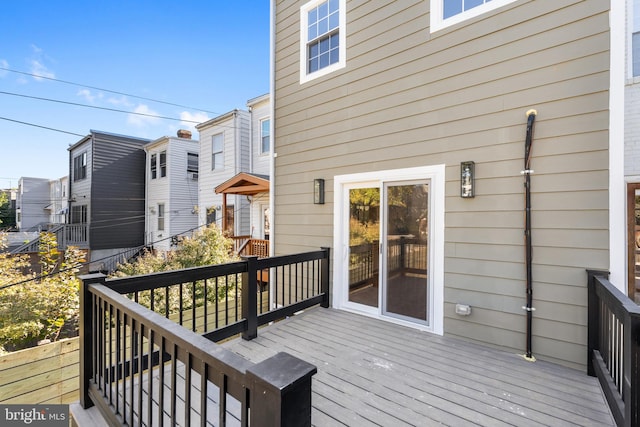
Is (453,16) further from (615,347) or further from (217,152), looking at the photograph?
(217,152)

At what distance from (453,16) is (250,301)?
151 inches

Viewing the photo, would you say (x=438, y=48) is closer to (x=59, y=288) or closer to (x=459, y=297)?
(x=459, y=297)

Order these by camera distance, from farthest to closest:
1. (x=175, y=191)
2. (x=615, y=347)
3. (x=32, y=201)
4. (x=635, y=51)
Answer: (x=32, y=201) → (x=175, y=191) → (x=635, y=51) → (x=615, y=347)

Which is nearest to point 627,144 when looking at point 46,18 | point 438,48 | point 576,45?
point 576,45

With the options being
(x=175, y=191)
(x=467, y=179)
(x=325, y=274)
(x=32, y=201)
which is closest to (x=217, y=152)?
(x=175, y=191)

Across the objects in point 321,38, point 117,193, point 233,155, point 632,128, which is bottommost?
point 117,193

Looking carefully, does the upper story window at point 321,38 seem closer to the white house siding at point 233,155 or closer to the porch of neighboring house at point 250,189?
the porch of neighboring house at point 250,189

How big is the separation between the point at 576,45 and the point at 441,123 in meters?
1.23

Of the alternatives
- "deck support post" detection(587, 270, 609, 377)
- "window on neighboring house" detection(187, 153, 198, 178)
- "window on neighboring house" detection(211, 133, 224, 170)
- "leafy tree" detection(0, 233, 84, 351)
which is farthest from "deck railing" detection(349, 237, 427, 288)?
"window on neighboring house" detection(187, 153, 198, 178)

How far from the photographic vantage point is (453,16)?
3252mm

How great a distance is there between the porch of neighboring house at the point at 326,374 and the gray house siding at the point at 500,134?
0.30m

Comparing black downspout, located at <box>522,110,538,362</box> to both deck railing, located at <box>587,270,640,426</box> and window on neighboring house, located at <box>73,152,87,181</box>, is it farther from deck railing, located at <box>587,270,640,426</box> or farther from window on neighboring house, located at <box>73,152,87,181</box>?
window on neighboring house, located at <box>73,152,87,181</box>

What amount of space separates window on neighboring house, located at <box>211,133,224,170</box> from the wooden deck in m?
8.34

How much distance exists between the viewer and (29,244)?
40.8ft
